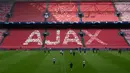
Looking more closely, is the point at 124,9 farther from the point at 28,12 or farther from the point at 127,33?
the point at 28,12

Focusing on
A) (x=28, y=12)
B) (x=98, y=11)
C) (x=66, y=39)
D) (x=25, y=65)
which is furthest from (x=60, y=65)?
(x=98, y=11)

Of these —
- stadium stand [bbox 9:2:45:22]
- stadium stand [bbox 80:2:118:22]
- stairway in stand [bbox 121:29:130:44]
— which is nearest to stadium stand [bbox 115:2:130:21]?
stadium stand [bbox 80:2:118:22]

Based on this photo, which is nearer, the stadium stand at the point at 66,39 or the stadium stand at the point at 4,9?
the stadium stand at the point at 66,39

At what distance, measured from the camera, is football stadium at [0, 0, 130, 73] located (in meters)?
50.2

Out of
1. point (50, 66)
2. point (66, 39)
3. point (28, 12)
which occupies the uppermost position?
point (28, 12)

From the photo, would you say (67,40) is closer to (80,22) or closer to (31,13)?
(80,22)

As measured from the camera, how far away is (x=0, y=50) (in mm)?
48500

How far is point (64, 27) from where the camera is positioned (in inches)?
2343

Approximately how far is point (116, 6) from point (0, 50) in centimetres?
3197

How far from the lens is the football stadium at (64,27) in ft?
165

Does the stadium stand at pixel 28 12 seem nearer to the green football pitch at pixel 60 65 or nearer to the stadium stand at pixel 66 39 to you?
the stadium stand at pixel 66 39

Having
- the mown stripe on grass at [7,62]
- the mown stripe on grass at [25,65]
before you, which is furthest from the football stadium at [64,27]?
the mown stripe on grass at [25,65]

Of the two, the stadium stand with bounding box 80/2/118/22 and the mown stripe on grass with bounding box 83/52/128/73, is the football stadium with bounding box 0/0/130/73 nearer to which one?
the stadium stand with bounding box 80/2/118/22

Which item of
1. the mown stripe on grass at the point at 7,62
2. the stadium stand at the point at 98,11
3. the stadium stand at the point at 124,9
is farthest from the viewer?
the stadium stand at the point at 124,9
